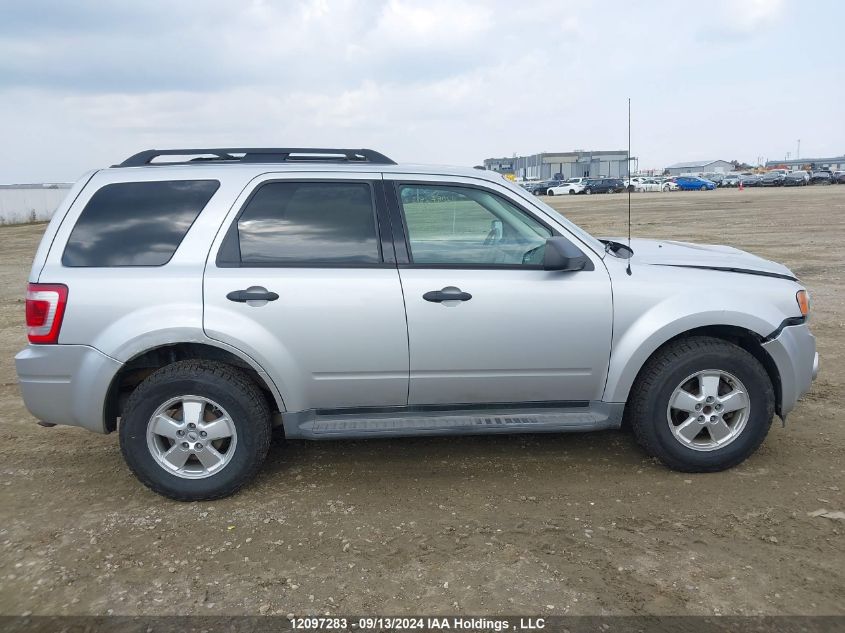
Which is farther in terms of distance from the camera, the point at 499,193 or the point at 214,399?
the point at 499,193

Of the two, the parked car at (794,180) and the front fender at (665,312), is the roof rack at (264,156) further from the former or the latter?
Result: the parked car at (794,180)

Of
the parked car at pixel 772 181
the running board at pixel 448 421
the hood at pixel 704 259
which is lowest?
the running board at pixel 448 421

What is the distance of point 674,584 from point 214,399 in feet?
8.36

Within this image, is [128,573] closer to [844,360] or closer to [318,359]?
[318,359]

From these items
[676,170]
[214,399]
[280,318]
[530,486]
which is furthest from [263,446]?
[676,170]

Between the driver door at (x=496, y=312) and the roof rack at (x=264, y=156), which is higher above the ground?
the roof rack at (x=264, y=156)

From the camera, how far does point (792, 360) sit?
4172 millimetres

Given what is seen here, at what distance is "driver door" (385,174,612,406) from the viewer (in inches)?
156

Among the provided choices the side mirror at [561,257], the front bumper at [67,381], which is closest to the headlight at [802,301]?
the side mirror at [561,257]

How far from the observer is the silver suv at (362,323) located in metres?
3.88

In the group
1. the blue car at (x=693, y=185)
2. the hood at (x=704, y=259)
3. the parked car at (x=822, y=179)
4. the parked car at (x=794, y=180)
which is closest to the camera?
the hood at (x=704, y=259)

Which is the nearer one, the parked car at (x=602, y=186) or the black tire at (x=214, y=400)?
the black tire at (x=214, y=400)

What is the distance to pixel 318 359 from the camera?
3.95 meters

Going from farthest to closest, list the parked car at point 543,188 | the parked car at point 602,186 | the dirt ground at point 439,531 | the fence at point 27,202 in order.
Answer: the parked car at point 543,188, the parked car at point 602,186, the fence at point 27,202, the dirt ground at point 439,531
